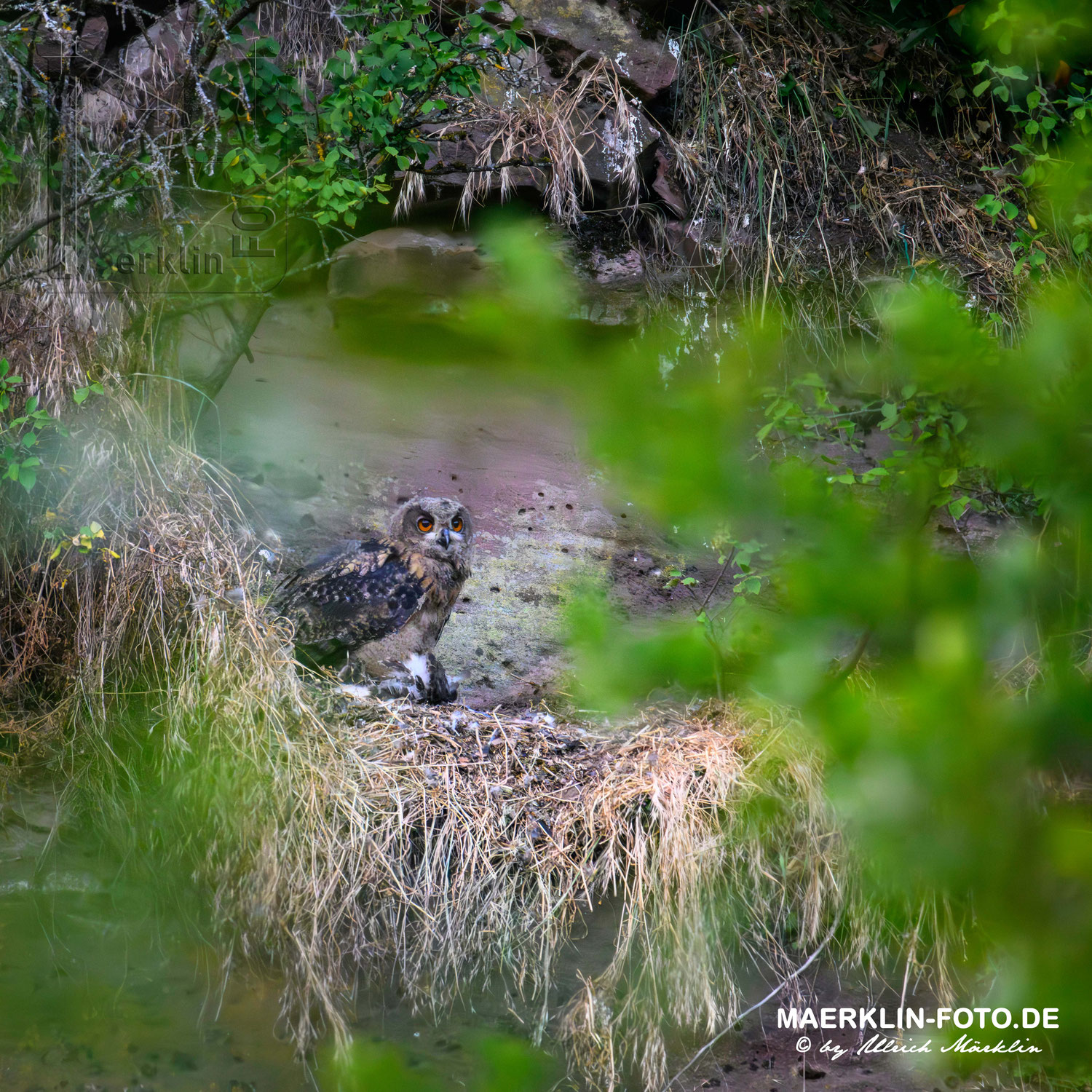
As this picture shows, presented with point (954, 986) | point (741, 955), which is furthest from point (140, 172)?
point (954, 986)

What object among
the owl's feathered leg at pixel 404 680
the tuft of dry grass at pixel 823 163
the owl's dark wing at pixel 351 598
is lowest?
the owl's feathered leg at pixel 404 680

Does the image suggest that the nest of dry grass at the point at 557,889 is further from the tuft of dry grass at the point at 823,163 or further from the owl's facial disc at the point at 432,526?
the tuft of dry grass at the point at 823,163

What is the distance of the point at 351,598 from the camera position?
9.09 feet

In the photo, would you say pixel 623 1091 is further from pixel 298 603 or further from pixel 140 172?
pixel 140 172

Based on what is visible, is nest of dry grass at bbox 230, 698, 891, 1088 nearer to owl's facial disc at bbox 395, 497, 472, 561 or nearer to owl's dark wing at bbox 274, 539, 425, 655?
owl's dark wing at bbox 274, 539, 425, 655

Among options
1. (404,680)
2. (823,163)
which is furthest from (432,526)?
(823,163)

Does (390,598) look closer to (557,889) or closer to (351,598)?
(351,598)

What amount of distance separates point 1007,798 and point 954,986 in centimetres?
215

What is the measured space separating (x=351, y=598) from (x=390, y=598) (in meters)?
0.12

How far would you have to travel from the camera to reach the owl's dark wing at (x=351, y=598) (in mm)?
2727

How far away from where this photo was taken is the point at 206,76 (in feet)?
7.98

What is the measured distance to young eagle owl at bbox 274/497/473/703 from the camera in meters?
2.75

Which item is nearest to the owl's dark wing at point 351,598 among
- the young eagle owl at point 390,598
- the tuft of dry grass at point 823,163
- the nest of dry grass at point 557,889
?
the young eagle owl at point 390,598

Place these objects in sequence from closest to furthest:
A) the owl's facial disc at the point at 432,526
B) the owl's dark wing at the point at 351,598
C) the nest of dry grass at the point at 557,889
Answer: the nest of dry grass at the point at 557,889
the owl's dark wing at the point at 351,598
the owl's facial disc at the point at 432,526
